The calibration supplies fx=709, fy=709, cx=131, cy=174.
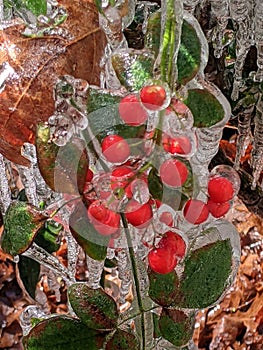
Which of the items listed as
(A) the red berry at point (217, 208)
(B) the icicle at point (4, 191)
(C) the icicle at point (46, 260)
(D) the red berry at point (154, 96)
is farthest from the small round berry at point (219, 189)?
(B) the icicle at point (4, 191)

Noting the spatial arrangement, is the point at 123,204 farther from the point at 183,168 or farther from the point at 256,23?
the point at 256,23

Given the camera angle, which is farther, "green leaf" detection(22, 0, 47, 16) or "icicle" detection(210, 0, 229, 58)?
"icicle" detection(210, 0, 229, 58)

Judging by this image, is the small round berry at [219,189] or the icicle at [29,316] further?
the icicle at [29,316]

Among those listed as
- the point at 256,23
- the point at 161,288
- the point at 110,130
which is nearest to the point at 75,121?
the point at 110,130

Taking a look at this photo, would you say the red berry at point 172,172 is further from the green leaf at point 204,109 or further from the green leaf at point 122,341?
the green leaf at point 122,341

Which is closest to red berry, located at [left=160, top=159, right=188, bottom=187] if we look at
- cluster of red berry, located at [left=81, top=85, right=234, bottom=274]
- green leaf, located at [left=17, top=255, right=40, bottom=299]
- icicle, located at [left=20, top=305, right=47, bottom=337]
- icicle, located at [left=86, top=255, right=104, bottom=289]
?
cluster of red berry, located at [left=81, top=85, right=234, bottom=274]

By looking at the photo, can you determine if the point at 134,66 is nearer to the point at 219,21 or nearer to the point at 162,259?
the point at 162,259

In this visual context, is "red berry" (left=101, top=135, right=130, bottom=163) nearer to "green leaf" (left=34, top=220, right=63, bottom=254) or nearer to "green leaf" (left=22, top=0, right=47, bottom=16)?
"green leaf" (left=22, top=0, right=47, bottom=16)
